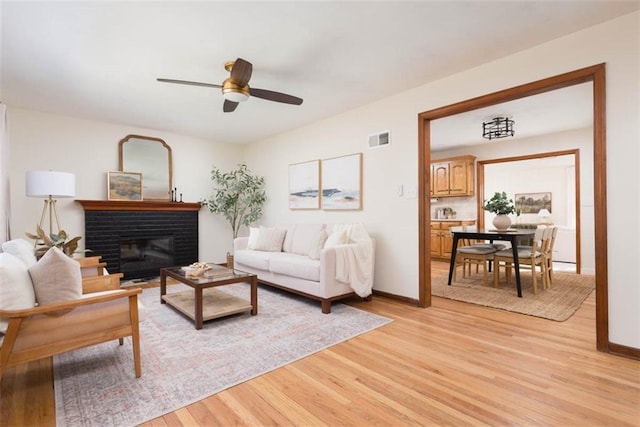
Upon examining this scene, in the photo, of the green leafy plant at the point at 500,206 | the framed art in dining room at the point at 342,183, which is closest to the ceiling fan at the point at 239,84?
the framed art in dining room at the point at 342,183

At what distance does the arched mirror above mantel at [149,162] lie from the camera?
197 inches

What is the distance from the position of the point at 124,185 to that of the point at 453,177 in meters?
6.36

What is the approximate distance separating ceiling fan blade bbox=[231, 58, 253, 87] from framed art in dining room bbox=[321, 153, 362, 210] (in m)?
2.00

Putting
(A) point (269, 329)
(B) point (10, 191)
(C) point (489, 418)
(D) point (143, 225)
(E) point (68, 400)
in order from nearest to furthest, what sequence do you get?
(C) point (489, 418) → (E) point (68, 400) → (A) point (269, 329) → (B) point (10, 191) → (D) point (143, 225)

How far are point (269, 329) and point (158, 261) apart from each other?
11.0 feet

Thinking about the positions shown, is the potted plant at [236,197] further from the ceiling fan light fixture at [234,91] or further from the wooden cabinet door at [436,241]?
the wooden cabinet door at [436,241]

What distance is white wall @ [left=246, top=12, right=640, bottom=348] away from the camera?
89.0 inches

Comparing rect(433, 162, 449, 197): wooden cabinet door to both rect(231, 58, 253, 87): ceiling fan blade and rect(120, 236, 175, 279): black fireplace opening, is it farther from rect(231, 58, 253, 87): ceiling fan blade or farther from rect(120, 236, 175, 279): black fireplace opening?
rect(120, 236, 175, 279): black fireplace opening

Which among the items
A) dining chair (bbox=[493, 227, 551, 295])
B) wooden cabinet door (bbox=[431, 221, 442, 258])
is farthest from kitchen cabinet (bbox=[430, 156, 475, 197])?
dining chair (bbox=[493, 227, 551, 295])

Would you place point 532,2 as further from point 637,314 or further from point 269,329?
point 269,329

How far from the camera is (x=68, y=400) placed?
1769 mm

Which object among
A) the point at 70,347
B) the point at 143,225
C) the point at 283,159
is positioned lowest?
the point at 70,347

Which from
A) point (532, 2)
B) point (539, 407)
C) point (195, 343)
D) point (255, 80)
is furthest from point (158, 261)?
point (532, 2)

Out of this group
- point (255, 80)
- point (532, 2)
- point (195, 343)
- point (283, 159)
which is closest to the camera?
point (532, 2)
